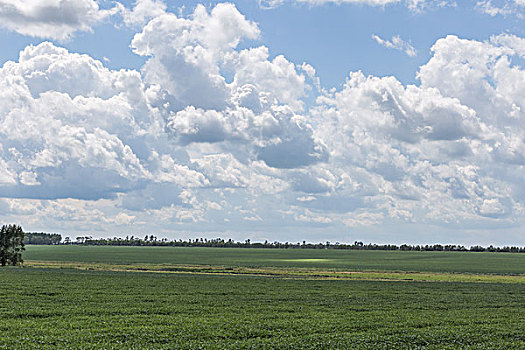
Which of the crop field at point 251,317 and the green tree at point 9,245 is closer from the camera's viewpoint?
the crop field at point 251,317

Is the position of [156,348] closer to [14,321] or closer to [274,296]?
[14,321]

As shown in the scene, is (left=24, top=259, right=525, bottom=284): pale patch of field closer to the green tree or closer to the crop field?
the green tree

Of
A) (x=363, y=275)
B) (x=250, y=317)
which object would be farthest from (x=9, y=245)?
(x=250, y=317)

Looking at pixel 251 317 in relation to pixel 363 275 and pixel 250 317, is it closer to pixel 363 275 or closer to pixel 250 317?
pixel 250 317

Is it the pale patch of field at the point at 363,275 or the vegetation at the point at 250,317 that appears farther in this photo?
the pale patch of field at the point at 363,275

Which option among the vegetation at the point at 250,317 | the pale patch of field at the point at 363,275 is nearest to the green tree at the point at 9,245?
the pale patch of field at the point at 363,275

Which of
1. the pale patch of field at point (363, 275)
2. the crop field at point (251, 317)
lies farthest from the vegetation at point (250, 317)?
the pale patch of field at point (363, 275)

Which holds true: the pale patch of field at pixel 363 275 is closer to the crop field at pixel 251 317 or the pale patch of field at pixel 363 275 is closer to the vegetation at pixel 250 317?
the crop field at pixel 251 317

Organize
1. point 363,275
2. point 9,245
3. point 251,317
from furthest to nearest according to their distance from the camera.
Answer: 1. point 9,245
2. point 363,275
3. point 251,317

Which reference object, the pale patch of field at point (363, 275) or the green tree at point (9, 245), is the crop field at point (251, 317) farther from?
the green tree at point (9, 245)

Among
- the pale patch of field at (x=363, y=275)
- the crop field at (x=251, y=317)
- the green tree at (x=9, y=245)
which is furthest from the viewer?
the green tree at (x=9, y=245)

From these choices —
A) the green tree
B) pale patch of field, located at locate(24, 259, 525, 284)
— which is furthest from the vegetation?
the green tree

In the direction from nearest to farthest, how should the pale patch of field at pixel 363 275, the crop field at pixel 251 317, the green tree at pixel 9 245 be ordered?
1. the crop field at pixel 251 317
2. the pale patch of field at pixel 363 275
3. the green tree at pixel 9 245

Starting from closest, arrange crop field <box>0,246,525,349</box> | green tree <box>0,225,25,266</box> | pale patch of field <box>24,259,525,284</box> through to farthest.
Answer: crop field <box>0,246,525,349</box>
pale patch of field <box>24,259,525,284</box>
green tree <box>0,225,25,266</box>
